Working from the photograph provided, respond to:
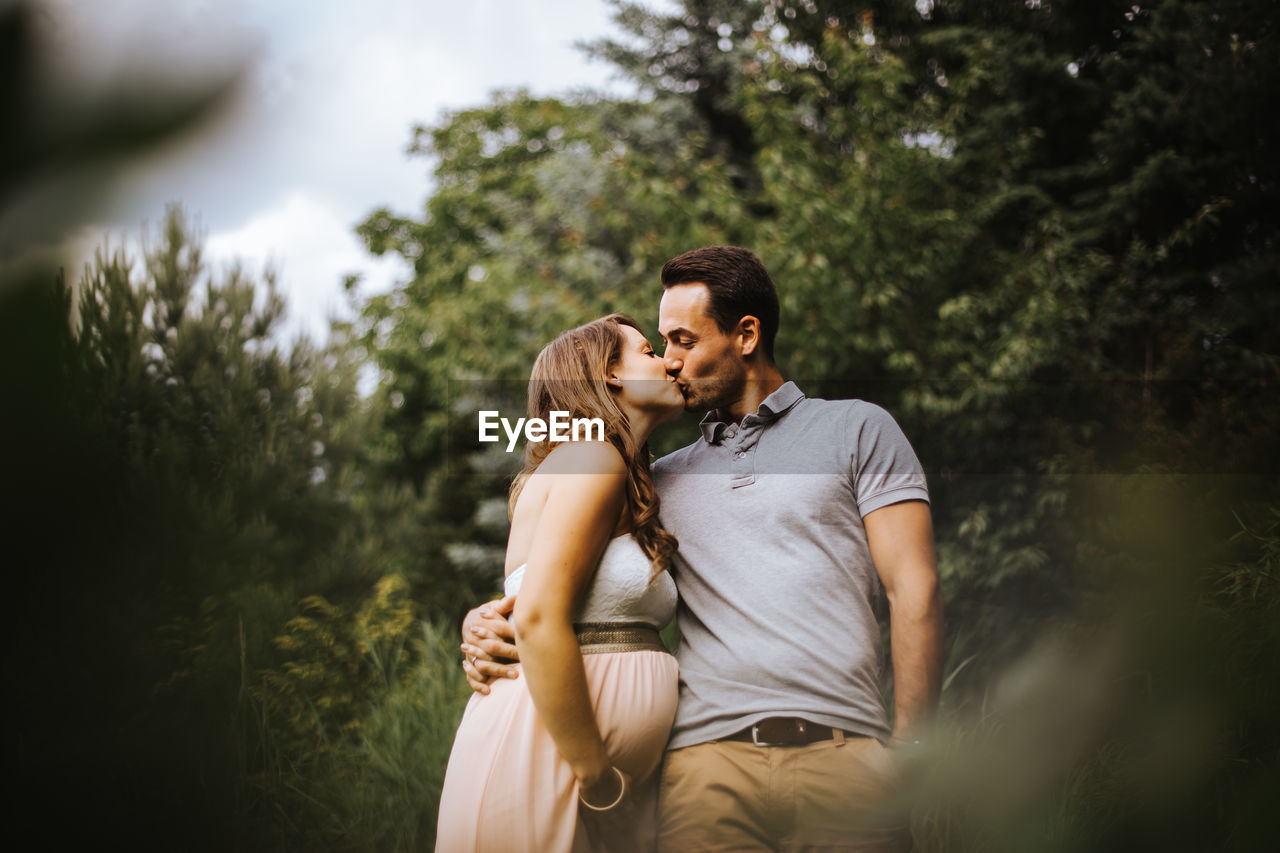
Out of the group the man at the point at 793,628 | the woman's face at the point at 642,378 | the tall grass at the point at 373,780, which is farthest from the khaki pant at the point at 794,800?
the tall grass at the point at 373,780

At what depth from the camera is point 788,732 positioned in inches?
69.0

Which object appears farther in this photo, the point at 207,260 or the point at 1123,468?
the point at 207,260

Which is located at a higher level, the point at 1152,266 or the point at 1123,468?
the point at 1152,266

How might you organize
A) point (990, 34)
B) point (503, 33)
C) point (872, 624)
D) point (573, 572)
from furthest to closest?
point (990, 34) < point (503, 33) < point (872, 624) < point (573, 572)

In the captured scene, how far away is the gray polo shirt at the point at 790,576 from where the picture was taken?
5.88 ft

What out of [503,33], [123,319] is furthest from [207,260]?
[503,33]

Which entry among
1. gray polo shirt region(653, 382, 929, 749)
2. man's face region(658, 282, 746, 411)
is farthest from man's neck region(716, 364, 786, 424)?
gray polo shirt region(653, 382, 929, 749)

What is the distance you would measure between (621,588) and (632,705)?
9.4 inches

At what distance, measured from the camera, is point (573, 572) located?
163 centimetres

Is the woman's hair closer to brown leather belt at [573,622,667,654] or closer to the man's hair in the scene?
brown leather belt at [573,622,667,654]

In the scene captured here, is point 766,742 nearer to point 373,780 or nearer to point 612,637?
point 612,637

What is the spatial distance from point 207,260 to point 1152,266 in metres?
5.88

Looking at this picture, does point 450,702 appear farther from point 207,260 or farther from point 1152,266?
point 1152,266

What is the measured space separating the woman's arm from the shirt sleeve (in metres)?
0.56
